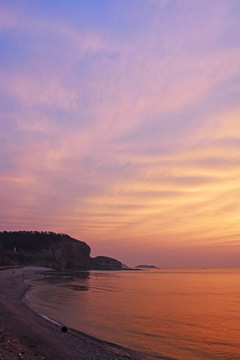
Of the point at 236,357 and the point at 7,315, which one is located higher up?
the point at 7,315

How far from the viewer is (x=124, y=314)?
1143 inches

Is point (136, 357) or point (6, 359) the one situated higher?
point (6, 359)

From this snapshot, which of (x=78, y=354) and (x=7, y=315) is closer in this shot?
(x=78, y=354)

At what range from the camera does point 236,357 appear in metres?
16.9

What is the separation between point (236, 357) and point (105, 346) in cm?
751

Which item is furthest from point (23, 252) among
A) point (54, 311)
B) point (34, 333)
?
point (34, 333)

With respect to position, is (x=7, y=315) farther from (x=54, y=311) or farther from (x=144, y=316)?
(x=144, y=316)

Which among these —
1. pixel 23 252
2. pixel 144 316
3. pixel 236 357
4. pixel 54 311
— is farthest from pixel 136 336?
pixel 23 252

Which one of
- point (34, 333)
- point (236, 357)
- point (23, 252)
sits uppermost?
point (23, 252)

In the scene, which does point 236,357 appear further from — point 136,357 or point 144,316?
point 144,316

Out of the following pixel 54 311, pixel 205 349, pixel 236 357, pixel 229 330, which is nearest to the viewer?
pixel 236 357

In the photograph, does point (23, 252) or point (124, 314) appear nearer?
point (124, 314)

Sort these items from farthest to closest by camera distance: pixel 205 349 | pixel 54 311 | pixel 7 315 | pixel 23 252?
pixel 23 252 < pixel 54 311 < pixel 7 315 < pixel 205 349

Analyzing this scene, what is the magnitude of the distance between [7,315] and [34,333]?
16.2 feet
